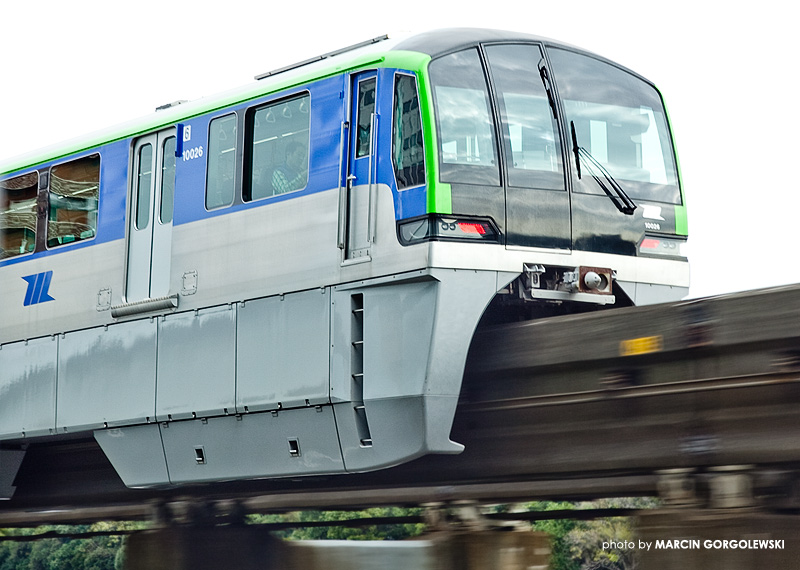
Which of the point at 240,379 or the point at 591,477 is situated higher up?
Result: the point at 240,379

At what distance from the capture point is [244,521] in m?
12.8

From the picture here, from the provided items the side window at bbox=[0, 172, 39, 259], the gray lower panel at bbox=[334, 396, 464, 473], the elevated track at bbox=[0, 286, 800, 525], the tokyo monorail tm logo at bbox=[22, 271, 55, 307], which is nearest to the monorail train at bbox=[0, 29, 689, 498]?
the gray lower panel at bbox=[334, 396, 464, 473]

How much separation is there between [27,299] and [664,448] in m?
7.18

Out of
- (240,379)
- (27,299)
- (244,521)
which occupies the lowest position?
(244,521)

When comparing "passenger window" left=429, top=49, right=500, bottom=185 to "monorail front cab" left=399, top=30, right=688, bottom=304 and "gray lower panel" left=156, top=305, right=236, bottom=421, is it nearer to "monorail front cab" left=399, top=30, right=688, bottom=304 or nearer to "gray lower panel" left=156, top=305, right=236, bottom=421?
"monorail front cab" left=399, top=30, right=688, bottom=304

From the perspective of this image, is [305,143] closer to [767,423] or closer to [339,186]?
[339,186]

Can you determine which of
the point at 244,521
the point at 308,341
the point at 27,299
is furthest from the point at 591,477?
the point at 27,299

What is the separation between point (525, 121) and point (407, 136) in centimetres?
99

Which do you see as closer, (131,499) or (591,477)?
(591,477)

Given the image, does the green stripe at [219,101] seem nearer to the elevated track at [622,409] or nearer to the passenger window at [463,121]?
the passenger window at [463,121]

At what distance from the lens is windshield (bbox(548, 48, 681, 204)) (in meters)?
10.5

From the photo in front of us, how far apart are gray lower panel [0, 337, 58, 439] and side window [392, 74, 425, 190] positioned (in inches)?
182

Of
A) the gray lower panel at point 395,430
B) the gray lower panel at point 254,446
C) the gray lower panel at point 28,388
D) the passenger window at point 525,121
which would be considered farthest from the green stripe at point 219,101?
the gray lower panel at point 254,446

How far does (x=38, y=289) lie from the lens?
13.0 metres
